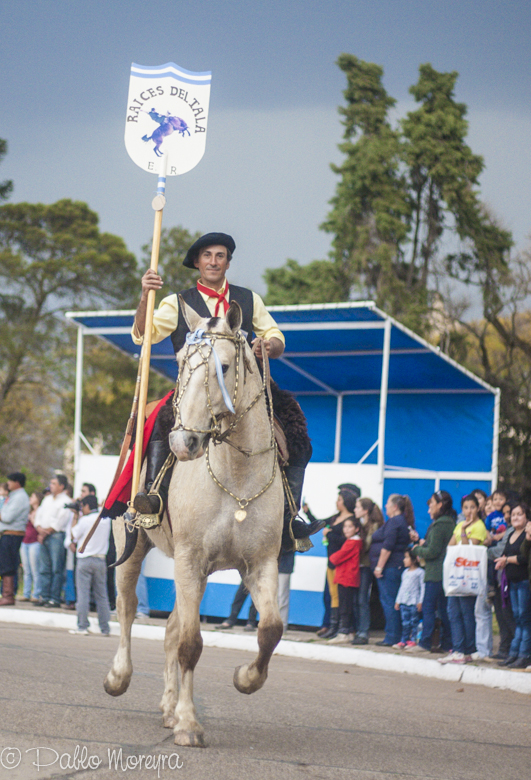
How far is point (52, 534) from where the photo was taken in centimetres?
1589

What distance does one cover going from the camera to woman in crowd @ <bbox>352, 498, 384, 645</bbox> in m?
13.0

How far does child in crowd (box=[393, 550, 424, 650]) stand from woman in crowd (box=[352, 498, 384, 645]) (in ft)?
1.56

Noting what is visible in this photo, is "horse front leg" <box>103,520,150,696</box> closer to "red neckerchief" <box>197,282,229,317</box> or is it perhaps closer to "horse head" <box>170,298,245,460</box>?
"red neckerchief" <box>197,282,229,317</box>

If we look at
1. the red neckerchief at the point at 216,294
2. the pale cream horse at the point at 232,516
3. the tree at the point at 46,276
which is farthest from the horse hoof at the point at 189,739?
the tree at the point at 46,276

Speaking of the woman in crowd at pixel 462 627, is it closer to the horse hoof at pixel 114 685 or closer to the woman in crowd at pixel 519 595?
the woman in crowd at pixel 519 595

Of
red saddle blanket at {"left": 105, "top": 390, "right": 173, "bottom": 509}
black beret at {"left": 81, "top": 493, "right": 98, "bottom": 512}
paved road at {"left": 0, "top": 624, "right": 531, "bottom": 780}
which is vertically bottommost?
paved road at {"left": 0, "top": 624, "right": 531, "bottom": 780}

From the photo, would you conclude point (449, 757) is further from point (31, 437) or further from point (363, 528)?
point (31, 437)

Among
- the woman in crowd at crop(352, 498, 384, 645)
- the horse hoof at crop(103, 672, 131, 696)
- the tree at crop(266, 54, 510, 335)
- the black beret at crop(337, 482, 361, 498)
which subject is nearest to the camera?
the horse hoof at crop(103, 672, 131, 696)

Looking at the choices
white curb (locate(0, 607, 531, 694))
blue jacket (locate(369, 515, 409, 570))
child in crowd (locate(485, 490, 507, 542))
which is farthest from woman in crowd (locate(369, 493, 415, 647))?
child in crowd (locate(485, 490, 507, 542))

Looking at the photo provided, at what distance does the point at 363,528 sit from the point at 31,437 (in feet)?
109

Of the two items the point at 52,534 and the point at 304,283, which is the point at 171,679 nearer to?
the point at 52,534

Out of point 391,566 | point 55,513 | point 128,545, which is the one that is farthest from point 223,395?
point 55,513

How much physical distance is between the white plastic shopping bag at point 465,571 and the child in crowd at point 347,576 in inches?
76.9

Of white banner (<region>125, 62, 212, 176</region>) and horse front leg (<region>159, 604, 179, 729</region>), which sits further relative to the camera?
white banner (<region>125, 62, 212, 176</region>)
